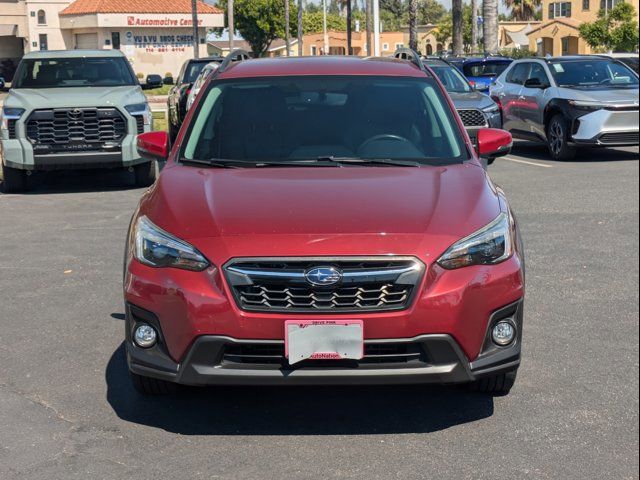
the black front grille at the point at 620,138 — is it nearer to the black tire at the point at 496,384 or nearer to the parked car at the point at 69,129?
the parked car at the point at 69,129

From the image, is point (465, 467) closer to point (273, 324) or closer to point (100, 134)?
point (273, 324)

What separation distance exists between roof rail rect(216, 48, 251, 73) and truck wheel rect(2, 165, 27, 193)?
630 centimetres

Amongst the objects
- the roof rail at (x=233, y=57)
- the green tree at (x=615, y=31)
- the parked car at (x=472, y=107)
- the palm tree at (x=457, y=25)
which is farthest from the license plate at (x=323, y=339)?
the green tree at (x=615, y=31)

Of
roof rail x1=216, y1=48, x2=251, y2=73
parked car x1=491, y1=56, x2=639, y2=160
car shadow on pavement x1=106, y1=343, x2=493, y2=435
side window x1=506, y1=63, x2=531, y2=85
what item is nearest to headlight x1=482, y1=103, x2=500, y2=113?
parked car x1=491, y1=56, x2=639, y2=160

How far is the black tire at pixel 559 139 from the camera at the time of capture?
1619cm

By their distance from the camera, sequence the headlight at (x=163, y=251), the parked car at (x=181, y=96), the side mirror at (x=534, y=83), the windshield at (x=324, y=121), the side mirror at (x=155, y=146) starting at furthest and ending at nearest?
the parked car at (x=181, y=96) < the side mirror at (x=534, y=83) < the side mirror at (x=155, y=146) < the windshield at (x=324, y=121) < the headlight at (x=163, y=251)

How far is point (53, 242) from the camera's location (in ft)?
32.3

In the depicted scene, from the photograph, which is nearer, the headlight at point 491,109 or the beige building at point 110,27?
the headlight at point 491,109

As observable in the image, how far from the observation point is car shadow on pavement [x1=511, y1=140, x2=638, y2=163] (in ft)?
54.2

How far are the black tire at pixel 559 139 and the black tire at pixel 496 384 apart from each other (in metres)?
11.4

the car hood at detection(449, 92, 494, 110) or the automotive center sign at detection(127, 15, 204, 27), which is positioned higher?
the automotive center sign at detection(127, 15, 204, 27)

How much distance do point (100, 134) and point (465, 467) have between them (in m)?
9.63

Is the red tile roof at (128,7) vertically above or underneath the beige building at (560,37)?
above

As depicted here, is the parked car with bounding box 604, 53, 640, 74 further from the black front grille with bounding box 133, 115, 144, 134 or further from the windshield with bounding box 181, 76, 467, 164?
the windshield with bounding box 181, 76, 467, 164
